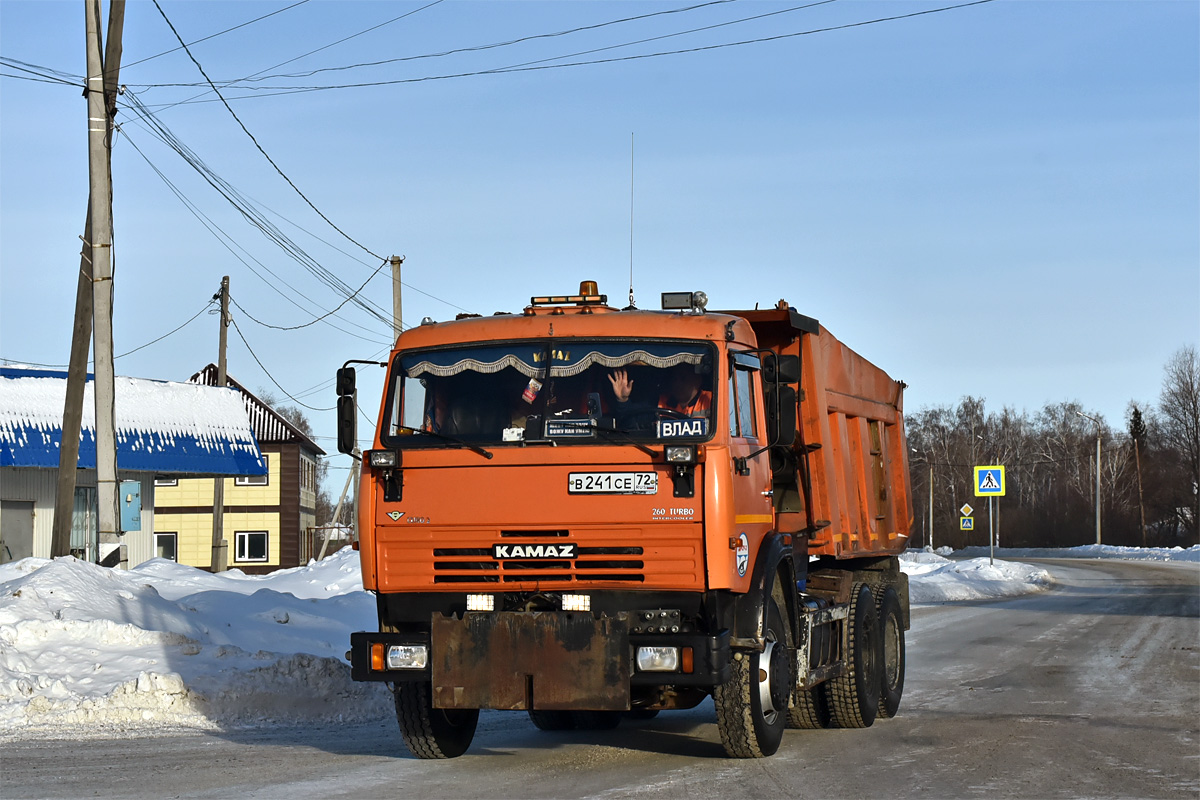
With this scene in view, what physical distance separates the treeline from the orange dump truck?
6788cm

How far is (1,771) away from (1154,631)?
17.3 metres

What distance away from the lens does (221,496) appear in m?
39.3

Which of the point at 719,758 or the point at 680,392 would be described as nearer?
the point at 680,392

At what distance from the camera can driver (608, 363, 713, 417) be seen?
323 inches

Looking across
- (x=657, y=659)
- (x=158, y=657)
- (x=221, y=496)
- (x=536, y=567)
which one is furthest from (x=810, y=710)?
(x=221, y=496)

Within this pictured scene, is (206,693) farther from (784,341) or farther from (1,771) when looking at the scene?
(784,341)

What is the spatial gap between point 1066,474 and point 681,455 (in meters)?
111

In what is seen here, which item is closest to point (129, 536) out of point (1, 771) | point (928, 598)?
point (928, 598)

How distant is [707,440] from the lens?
26.4ft

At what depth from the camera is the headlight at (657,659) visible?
7.85m

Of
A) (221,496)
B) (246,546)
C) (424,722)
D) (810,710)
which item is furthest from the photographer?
(246,546)

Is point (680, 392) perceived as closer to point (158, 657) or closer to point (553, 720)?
point (553, 720)

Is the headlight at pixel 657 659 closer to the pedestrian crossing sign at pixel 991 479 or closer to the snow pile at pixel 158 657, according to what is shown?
the snow pile at pixel 158 657

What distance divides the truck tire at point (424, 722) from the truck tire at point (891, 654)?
13.6 feet
